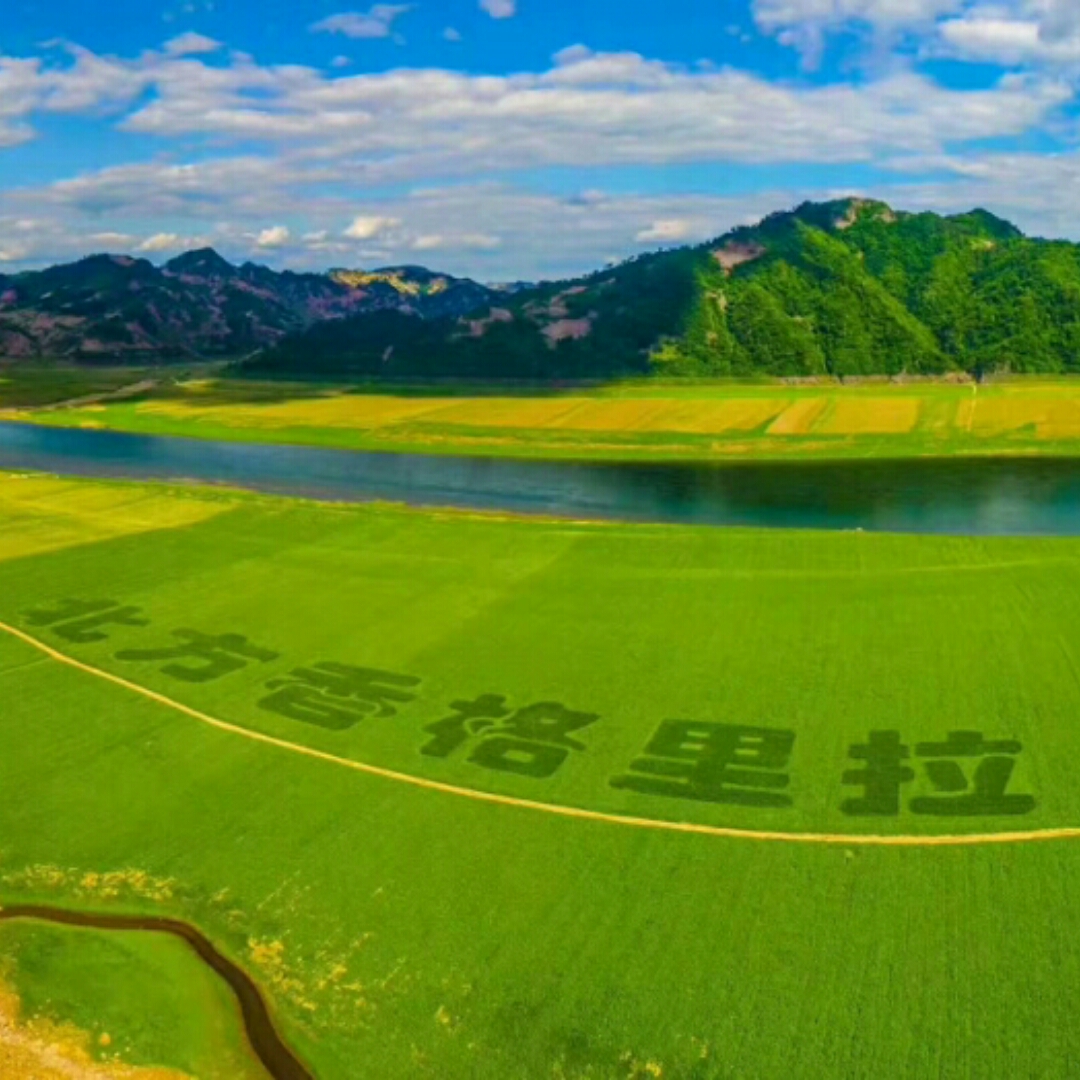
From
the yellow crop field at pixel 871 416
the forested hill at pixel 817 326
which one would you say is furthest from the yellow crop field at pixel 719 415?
the forested hill at pixel 817 326

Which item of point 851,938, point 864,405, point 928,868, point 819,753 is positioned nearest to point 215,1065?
point 851,938

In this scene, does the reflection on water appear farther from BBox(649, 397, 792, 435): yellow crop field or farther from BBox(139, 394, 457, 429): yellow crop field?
BBox(649, 397, 792, 435): yellow crop field

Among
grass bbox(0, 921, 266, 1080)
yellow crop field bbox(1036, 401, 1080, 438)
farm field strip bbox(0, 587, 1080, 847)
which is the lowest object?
grass bbox(0, 921, 266, 1080)

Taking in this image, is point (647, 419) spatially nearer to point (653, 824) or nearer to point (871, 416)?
point (871, 416)

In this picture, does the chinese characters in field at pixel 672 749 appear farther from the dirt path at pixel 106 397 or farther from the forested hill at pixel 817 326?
the dirt path at pixel 106 397

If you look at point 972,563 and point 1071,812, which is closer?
point 1071,812

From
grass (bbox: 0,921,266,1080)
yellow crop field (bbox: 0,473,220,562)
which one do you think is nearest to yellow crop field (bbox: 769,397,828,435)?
yellow crop field (bbox: 0,473,220,562)

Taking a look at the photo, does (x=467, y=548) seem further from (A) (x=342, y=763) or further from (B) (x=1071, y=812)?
(B) (x=1071, y=812)
